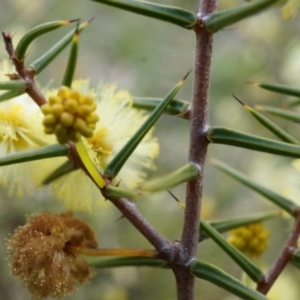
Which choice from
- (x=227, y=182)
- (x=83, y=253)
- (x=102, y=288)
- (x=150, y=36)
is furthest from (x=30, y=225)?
(x=150, y=36)

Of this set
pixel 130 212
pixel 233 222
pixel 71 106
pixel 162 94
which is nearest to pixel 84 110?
pixel 71 106

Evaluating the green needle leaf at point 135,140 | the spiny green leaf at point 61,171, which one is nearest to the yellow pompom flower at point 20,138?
the spiny green leaf at point 61,171

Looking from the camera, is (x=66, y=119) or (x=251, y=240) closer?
(x=66, y=119)

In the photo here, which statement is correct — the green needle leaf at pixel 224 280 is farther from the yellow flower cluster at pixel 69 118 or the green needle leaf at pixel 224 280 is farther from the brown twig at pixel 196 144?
the yellow flower cluster at pixel 69 118

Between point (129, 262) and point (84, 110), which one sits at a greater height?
point (84, 110)

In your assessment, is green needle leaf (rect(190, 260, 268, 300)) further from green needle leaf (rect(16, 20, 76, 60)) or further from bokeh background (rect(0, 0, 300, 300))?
bokeh background (rect(0, 0, 300, 300))

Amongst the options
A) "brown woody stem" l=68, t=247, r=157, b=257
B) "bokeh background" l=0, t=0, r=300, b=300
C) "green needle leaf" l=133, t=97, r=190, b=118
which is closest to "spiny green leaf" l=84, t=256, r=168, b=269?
"brown woody stem" l=68, t=247, r=157, b=257

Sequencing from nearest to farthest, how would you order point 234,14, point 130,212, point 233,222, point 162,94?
point 234,14 → point 130,212 → point 233,222 → point 162,94

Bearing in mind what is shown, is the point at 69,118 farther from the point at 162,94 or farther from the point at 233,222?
the point at 162,94
